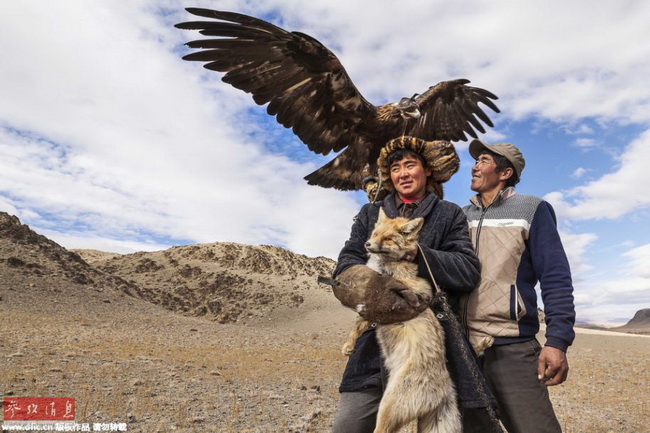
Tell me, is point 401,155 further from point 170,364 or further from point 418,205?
point 170,364

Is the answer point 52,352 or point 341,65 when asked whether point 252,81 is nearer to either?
point 341,65

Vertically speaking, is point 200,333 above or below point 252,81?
below

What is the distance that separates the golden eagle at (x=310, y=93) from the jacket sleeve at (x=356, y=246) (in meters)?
2.16

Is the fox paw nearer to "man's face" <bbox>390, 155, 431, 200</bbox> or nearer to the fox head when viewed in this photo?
the fox head

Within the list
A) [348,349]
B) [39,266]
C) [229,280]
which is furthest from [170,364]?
[229,280]

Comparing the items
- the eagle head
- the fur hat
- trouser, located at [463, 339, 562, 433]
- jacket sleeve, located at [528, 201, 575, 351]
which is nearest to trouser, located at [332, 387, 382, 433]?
trouser, located at [463, 339, 562, 433]

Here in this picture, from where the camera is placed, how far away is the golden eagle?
4.72 meters

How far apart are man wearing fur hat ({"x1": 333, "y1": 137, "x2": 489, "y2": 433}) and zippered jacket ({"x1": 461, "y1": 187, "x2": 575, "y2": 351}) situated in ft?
0.62

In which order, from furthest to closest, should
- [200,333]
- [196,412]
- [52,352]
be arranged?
[200,333] < [52,352] < [196,412]

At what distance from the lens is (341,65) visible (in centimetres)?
536

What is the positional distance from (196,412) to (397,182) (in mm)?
6374

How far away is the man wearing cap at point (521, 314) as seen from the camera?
2979mm

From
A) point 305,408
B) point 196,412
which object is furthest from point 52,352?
point 305,408

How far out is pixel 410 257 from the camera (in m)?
Result: 2.79
